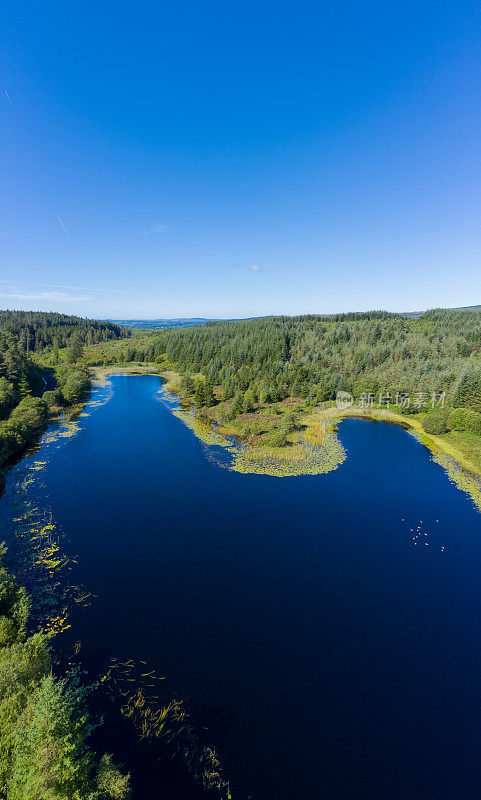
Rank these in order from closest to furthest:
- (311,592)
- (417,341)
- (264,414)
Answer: (311,592) → (264,414) → (417,341)

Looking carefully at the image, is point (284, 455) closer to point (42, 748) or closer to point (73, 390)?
point (42, 748)

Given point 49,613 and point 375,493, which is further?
point 375,493

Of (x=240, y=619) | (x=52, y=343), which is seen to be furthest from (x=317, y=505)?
(x=52, y=343)

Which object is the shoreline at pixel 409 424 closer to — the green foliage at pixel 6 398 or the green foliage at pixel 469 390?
the green foliage at pixel 469 390

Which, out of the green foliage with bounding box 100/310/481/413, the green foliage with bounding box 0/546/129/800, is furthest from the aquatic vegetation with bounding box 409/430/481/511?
the green foliage with bounding box 0/546/129/800

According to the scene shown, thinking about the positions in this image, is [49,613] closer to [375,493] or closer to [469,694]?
[469,694]

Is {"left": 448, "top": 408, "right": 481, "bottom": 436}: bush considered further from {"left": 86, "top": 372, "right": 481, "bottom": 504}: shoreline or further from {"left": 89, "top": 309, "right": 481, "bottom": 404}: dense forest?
{"left": 89, "top": 309, "right": 481, "bottom": 404}: dense forest

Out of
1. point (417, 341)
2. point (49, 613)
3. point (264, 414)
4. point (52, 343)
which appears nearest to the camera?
point (49, 613)
